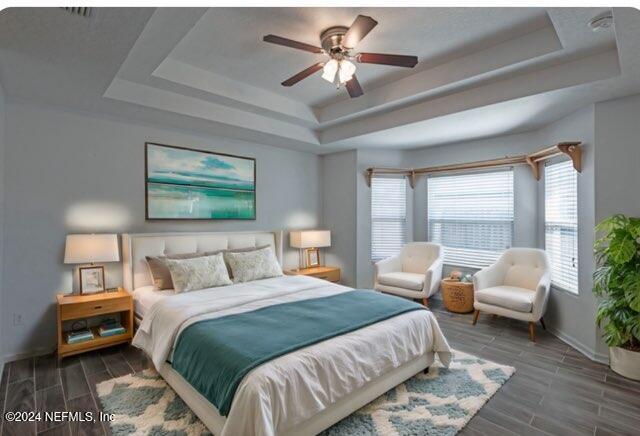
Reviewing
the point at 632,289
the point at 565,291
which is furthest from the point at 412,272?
the point at 632,289

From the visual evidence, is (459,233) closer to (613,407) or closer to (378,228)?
(378,228)

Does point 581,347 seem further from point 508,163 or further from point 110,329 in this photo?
point 110,329

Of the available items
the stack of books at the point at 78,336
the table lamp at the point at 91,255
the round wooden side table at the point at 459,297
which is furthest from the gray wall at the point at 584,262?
the stack of books at the point at 78,336

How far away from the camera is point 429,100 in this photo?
11.8ft

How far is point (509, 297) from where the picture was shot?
3631 mm

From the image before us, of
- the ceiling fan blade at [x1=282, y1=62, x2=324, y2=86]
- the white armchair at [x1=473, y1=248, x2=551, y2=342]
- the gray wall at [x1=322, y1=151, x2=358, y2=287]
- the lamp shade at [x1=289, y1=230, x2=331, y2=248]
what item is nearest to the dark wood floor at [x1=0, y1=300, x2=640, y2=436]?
the white armchair at [x1=473, y1=248, x2=551, y2=342]

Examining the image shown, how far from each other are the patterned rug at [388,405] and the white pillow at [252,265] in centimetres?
130

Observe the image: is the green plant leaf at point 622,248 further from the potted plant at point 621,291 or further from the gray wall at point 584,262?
the gray wall at point 584,262

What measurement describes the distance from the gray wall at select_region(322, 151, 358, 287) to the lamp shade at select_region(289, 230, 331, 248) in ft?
1.18

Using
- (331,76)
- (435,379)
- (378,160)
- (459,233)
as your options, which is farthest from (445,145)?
(435,379)

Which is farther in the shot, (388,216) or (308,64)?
(388,216)

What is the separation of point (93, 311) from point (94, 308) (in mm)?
30

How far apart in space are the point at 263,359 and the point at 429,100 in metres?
3.20
